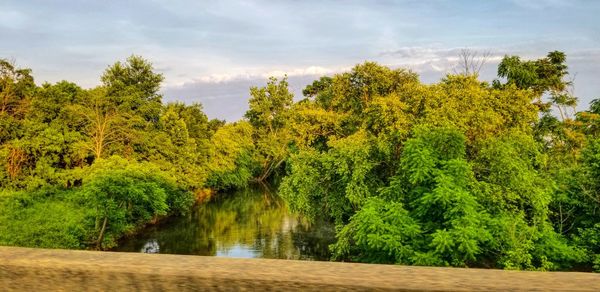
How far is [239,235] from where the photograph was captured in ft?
111

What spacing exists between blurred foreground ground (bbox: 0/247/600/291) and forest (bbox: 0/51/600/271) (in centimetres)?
1556

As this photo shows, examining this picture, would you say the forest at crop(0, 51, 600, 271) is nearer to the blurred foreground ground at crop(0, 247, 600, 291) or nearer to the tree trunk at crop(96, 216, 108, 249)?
the tree trunk at crop(96, 216, 108, 249)

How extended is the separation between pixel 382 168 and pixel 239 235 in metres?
14.5

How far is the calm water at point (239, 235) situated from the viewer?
28.8 m

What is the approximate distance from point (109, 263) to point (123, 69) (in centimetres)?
5474

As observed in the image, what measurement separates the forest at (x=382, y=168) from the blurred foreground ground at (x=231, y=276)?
1556cm

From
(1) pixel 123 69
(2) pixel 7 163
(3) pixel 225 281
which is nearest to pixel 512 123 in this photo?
(3) pixel 225 281

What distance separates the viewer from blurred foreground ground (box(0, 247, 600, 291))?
1527mm

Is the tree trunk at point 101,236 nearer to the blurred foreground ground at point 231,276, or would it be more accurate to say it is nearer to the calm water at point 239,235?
the calm water at point 239,235

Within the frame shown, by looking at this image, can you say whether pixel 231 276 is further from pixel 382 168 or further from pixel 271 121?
pixel 271 121

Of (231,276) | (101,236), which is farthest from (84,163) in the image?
(231,276)

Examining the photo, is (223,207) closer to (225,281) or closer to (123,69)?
(123,69)

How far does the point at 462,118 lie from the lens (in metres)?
20.1

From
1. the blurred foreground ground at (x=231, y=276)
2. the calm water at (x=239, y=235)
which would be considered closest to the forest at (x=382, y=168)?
the calm water at (x=239, y=235)
